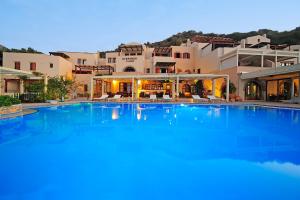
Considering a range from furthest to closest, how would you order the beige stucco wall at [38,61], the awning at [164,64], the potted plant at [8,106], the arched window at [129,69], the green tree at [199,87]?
1. the arched window at [129,69]
2. the awning at [164,64]
3. the green tree at [199,87]
4. the beige stucco wall at [38,61]
5. the potted plant at [8,106]

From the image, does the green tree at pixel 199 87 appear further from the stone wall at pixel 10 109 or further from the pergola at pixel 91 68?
the stone wall at pixel 10 109

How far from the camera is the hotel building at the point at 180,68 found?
25094 mm

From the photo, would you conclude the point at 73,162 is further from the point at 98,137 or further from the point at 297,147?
the point at 297,147

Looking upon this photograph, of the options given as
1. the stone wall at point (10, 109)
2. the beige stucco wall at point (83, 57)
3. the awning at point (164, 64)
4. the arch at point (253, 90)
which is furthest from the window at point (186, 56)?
the stone wall at point (10, 109)

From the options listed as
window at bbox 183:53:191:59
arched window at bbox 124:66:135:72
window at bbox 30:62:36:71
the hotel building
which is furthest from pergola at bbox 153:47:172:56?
window at bbox 30:62:36:71

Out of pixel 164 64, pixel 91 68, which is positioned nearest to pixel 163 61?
pixel 164 64

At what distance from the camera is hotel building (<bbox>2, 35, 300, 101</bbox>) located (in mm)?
25094

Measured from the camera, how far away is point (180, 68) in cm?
3441

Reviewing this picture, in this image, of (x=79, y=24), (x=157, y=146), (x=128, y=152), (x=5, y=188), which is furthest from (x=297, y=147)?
(x=79, y=24)

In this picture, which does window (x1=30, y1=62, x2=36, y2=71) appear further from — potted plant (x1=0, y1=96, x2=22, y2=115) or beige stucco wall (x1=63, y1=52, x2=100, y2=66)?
potted plant (x1=0, y1=96, x2=22, y2=115)

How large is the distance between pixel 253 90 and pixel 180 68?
1091 cm

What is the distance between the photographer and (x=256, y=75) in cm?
2300

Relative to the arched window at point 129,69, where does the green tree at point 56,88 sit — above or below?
below

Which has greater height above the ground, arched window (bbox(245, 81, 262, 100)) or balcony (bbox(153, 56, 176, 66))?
balcony (bbox(153, 56, 176, 66))
